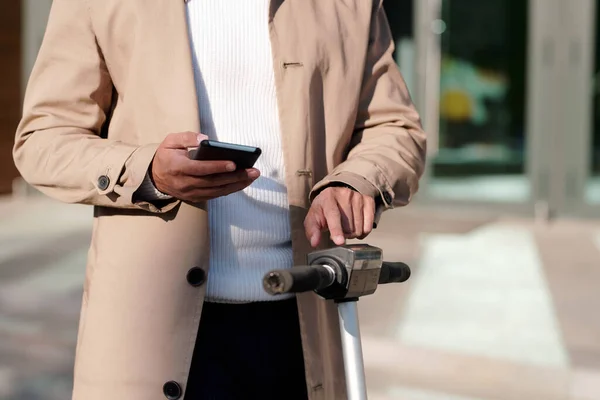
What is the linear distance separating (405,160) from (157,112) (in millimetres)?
478

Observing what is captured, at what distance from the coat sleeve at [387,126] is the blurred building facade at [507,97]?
9.04 meters

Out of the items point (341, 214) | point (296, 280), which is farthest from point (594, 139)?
point (296, 280)

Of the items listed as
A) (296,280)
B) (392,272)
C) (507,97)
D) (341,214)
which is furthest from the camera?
(507,97)

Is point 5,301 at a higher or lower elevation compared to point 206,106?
lower

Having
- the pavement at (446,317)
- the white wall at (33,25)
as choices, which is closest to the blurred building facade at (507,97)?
the pavement at (446,317)

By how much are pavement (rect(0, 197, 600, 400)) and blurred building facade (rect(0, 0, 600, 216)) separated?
1.51 m

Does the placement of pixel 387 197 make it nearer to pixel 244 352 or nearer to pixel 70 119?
pixel 244 352

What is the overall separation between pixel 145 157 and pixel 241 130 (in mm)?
233

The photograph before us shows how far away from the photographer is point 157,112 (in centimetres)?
165

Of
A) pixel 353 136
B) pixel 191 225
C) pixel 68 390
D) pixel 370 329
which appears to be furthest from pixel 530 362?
pixel 191 225

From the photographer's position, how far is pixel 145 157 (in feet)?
5.05

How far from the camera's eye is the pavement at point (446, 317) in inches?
180

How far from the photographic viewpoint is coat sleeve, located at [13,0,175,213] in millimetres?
1607

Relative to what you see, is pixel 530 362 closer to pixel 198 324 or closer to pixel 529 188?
pixel 198 324
